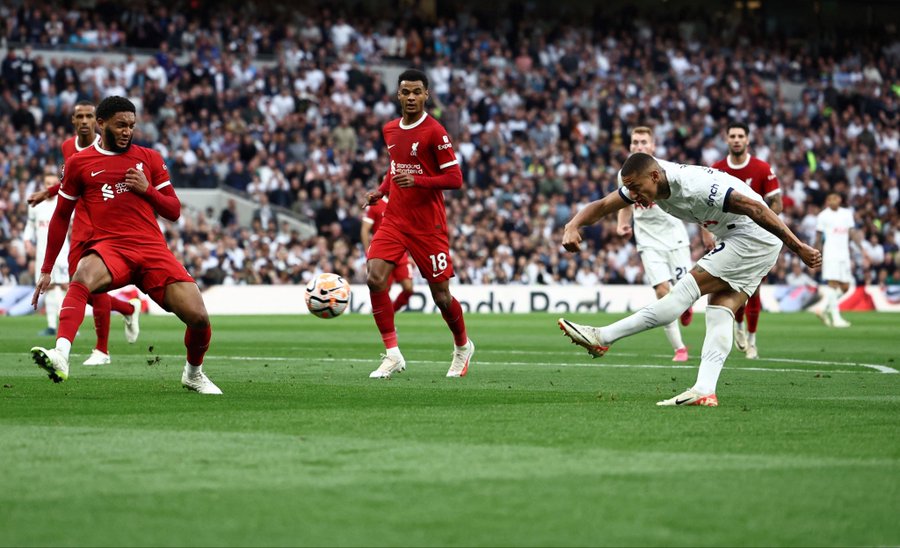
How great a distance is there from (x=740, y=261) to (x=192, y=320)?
3.89m

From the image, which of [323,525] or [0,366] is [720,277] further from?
[0,366]

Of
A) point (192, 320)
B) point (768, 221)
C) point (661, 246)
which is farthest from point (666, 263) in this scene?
point (192, 320)

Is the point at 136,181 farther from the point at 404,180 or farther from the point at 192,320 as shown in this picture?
the point at 404,180

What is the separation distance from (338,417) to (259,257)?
24.0 m

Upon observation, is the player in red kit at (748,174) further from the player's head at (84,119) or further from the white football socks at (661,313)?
the player's head at (84,119)

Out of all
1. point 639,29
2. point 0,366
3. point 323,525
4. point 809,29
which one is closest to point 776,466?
point 323,525

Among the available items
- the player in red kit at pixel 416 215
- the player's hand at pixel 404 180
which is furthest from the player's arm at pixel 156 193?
the player in red kit at pixel 416 215

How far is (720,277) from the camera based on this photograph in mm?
9625

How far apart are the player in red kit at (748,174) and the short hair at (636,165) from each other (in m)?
6.57

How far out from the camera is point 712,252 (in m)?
9.69

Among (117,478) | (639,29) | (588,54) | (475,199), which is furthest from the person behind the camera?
(639,29)

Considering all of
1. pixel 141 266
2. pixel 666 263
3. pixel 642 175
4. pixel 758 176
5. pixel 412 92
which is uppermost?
pixel 412 92

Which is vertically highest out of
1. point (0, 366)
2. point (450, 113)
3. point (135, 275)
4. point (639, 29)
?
point (639, 29)

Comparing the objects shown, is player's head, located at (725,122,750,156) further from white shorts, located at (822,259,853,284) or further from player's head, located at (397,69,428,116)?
white shorts, located at (822,259,853,284)
